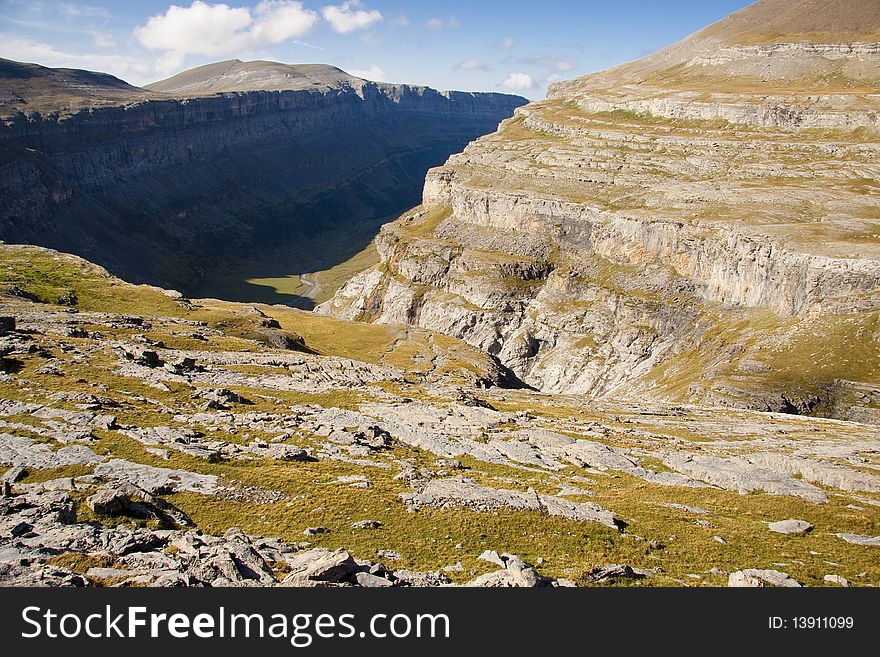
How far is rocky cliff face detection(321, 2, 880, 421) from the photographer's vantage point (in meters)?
99.4

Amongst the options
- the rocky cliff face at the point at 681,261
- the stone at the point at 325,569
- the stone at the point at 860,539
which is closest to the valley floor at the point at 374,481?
the stone at the point at 325,569

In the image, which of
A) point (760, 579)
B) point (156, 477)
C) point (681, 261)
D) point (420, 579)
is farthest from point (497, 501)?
point (681, 261)

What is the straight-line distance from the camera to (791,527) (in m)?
39.1

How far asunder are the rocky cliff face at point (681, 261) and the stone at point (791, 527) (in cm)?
5252

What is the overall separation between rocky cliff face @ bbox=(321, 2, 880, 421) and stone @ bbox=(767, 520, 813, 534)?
52517mm

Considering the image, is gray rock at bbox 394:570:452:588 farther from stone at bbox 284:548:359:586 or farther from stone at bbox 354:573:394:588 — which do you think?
stone at bbox 284:548:359:586

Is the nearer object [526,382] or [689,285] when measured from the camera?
[689,285]

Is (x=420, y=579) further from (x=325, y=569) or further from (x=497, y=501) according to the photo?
(x=497, y=501)

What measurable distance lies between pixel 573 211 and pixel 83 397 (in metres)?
130

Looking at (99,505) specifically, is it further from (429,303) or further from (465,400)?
(429,303)

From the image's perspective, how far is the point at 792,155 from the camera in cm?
15725

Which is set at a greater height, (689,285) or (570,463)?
(689,285)

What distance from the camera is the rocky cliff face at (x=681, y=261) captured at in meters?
99.4

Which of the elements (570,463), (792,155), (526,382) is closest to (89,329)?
(570,463)
